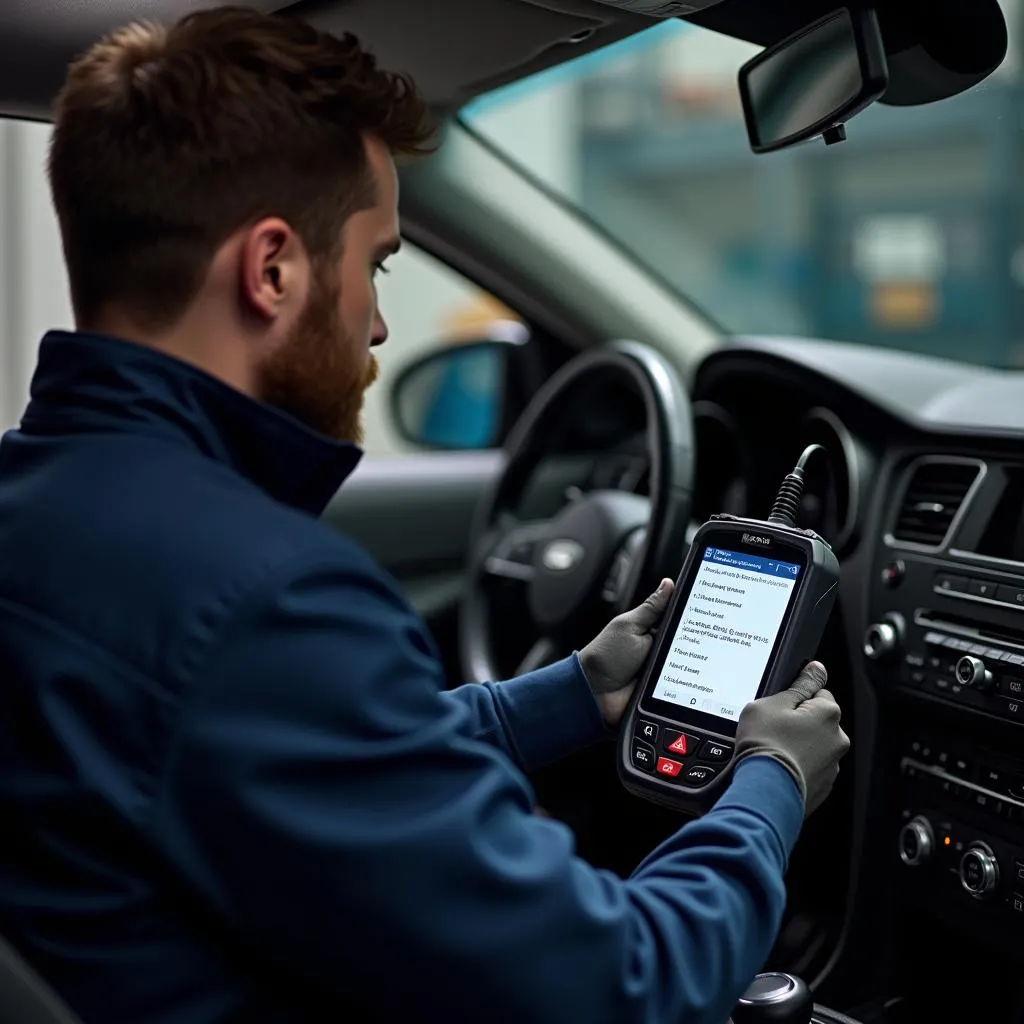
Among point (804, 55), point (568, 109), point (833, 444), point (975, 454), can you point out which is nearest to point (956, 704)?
point (975, 454)

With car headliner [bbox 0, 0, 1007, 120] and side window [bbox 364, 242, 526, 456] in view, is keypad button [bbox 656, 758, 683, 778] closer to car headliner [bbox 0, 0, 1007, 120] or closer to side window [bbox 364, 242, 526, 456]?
car headliner [bbox 0, 0, 1007, 120]

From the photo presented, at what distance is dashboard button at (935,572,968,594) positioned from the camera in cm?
194

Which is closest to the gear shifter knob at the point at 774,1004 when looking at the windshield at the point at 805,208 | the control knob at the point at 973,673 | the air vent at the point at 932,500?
the control knob at the point at 973,673

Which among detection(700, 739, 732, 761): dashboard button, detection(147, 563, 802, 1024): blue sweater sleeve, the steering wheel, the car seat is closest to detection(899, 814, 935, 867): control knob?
the steering wheel

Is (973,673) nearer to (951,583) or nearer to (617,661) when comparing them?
(951,583)

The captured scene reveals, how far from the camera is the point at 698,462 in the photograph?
2672 millimetres

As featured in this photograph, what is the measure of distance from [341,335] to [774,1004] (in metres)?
0.87

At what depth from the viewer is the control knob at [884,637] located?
2.03 metres

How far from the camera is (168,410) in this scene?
40.9 inches

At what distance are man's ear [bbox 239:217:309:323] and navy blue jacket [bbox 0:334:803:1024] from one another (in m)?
0.08

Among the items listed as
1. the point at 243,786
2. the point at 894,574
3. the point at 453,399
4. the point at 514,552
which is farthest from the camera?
the point at 453,399

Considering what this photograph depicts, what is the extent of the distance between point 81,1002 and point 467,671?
155 centimetres

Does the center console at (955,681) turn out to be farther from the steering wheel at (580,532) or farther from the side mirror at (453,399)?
the side mirror at (453,399)

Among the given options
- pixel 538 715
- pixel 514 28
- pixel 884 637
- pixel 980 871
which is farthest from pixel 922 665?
pixel 514 28
